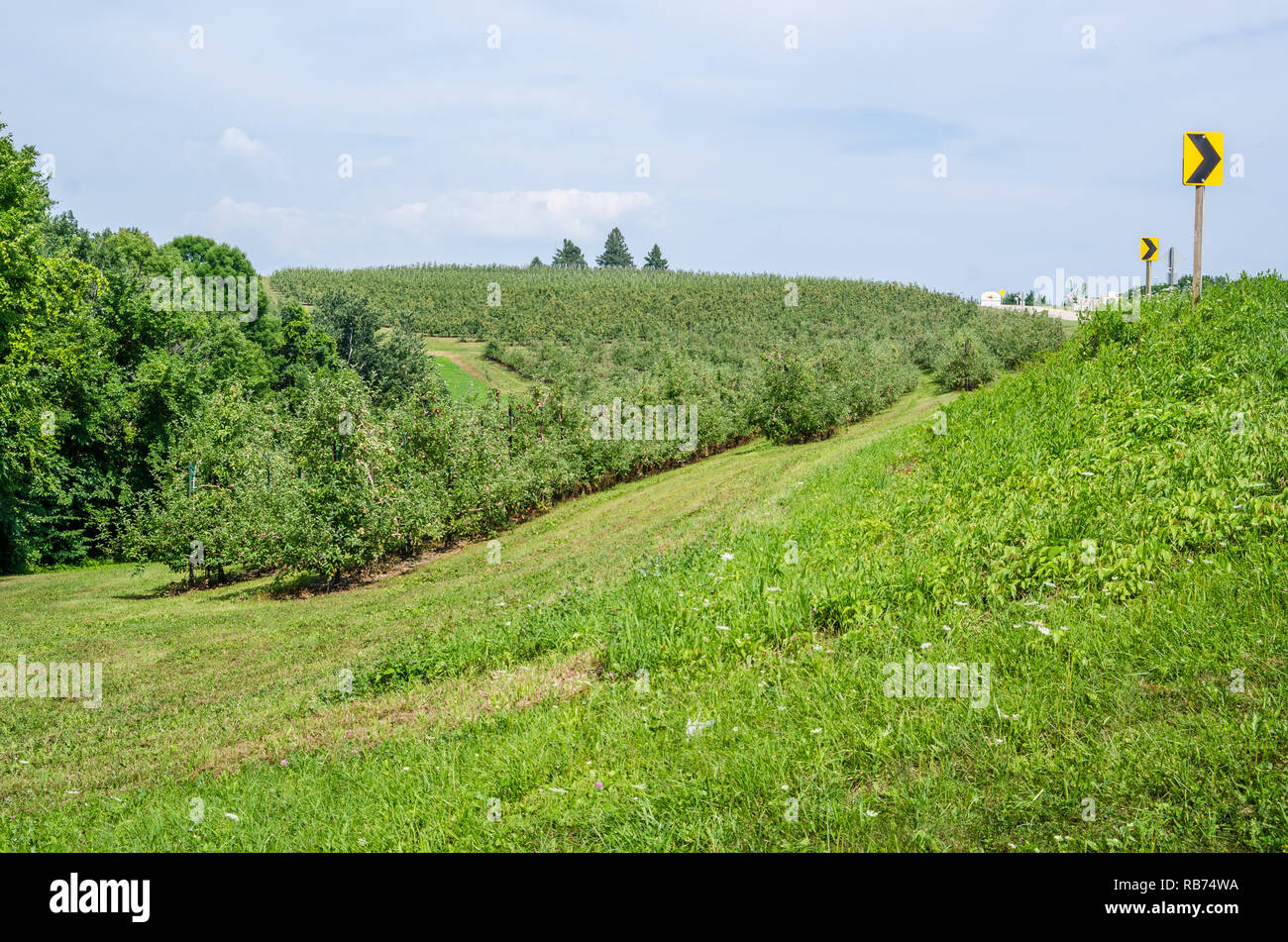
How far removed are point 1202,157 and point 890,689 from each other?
11459 mm

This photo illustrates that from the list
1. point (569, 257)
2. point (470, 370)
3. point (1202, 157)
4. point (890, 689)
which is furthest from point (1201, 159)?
point (569, 257)

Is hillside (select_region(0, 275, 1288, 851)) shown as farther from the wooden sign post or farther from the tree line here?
the tree line

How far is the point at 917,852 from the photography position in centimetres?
382

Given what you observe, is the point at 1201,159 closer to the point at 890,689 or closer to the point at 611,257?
the point at 890,689

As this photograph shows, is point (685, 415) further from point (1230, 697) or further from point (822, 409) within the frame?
point (1230, 697)

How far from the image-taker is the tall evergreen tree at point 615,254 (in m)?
175

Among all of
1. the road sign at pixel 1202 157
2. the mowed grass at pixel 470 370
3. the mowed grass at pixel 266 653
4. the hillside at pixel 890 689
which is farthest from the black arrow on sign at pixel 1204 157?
the mowed grass at pixel 470 370

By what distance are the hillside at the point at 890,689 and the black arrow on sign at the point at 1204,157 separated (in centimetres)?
208

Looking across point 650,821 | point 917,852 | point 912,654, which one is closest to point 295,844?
point 650,821

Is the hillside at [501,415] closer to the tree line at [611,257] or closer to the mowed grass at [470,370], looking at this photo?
the mowed grass at [470,370]

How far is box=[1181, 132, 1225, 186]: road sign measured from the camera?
11.9m

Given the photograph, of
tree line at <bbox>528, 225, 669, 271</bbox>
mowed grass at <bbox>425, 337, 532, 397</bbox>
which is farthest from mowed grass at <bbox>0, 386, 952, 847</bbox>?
tree line at <bbox>528, 225, 669, 271</bbox>

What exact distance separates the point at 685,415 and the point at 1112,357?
33.4 m
